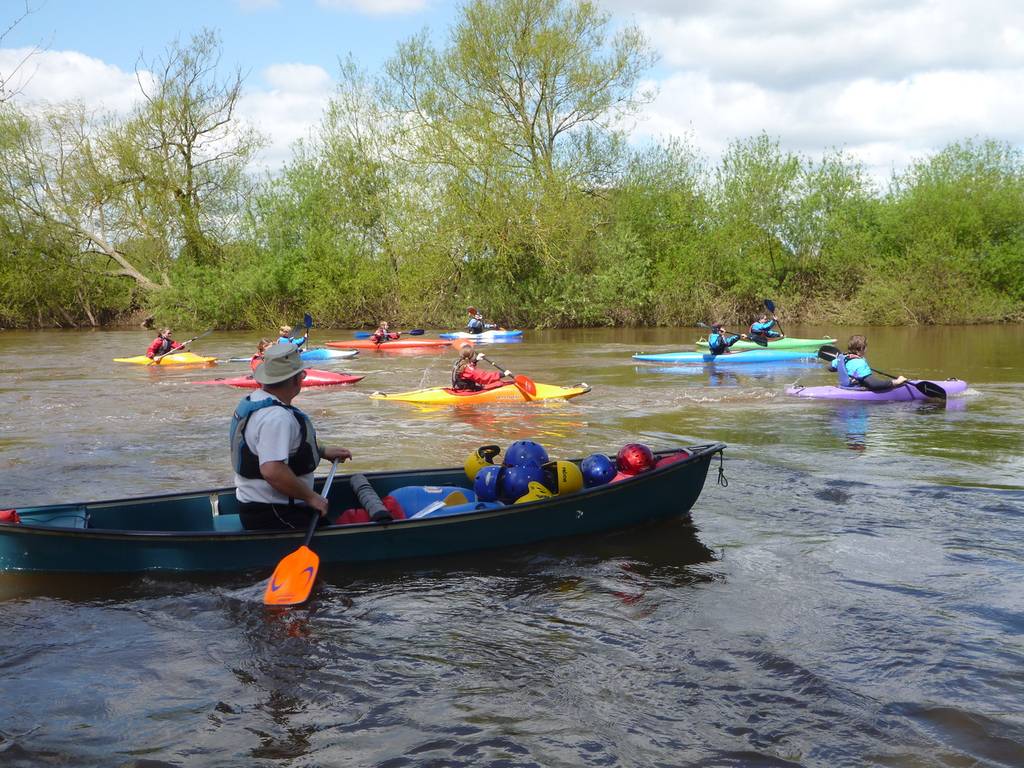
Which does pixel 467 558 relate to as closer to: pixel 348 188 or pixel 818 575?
pixel 818 575

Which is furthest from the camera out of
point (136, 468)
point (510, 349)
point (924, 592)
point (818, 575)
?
point (510, 349)

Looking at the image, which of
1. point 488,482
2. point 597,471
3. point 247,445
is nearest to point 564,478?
point 597,471

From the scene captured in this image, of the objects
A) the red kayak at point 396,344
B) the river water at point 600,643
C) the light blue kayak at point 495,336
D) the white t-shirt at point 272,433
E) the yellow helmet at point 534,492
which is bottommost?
the river water at point 600,643

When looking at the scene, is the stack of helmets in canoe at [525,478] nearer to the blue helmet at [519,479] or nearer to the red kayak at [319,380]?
the blue helmet at [519,479]

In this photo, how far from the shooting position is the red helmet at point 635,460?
6441 mm

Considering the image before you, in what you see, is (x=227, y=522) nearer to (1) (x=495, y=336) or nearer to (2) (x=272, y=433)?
(2) (x=272, y=433)

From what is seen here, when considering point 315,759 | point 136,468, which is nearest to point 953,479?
point 315,759

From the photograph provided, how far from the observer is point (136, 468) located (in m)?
9.01

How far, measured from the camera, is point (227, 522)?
235 inches

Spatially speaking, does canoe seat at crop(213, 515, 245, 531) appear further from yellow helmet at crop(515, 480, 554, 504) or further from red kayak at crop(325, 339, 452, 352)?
red kayak at crop(325, 339, 452, 352)

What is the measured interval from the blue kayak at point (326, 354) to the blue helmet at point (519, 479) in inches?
601

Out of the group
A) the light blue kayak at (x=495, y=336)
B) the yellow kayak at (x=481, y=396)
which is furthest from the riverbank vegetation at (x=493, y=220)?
the yellow kayak at (x=481, y=396)

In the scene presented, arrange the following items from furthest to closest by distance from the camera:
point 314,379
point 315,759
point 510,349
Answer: point 510,349 < point 314,379 < point 315,759

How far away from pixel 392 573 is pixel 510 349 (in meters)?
19.4
